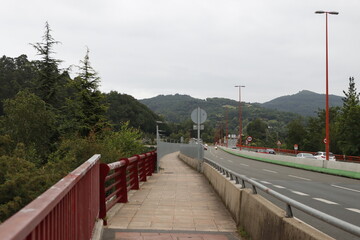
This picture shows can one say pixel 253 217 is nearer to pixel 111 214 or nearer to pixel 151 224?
pixel 151 224

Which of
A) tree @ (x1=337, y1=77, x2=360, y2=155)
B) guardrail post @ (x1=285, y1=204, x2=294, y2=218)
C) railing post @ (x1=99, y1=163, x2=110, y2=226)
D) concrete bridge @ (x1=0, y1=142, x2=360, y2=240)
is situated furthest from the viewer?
tree @ (x1=337, y1=77, x2=360, y2=155)

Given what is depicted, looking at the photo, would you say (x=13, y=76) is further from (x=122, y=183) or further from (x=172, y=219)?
(x=172, y=219)

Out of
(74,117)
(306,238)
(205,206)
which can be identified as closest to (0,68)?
(74,117)

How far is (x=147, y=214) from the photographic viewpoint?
8711 mm

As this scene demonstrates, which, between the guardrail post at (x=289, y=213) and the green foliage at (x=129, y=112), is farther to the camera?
the green foliage at (x=129, y=112)

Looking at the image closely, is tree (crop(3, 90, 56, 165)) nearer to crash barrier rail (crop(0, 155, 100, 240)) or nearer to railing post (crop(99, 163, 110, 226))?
railing post (crop(99, 163, 110, 226))

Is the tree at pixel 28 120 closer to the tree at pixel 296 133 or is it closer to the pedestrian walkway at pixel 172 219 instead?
the pedestrian walkway at pixel 172 219

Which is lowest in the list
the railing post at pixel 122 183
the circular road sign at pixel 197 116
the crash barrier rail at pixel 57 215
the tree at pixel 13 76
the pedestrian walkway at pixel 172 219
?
the pedestrian walkway at pixel 172 219

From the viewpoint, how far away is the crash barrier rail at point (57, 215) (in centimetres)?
174

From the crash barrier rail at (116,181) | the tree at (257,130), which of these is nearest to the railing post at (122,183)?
the crash barrier rail at (116,181)

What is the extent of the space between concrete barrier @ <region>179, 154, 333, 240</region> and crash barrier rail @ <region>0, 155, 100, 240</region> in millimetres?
1959

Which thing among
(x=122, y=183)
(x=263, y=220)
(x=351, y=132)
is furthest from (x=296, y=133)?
(x=263, y=220)

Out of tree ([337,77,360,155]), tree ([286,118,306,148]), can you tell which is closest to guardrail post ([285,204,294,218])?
tree ([337,77,360,155])

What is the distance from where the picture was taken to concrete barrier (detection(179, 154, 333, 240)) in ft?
13.1
